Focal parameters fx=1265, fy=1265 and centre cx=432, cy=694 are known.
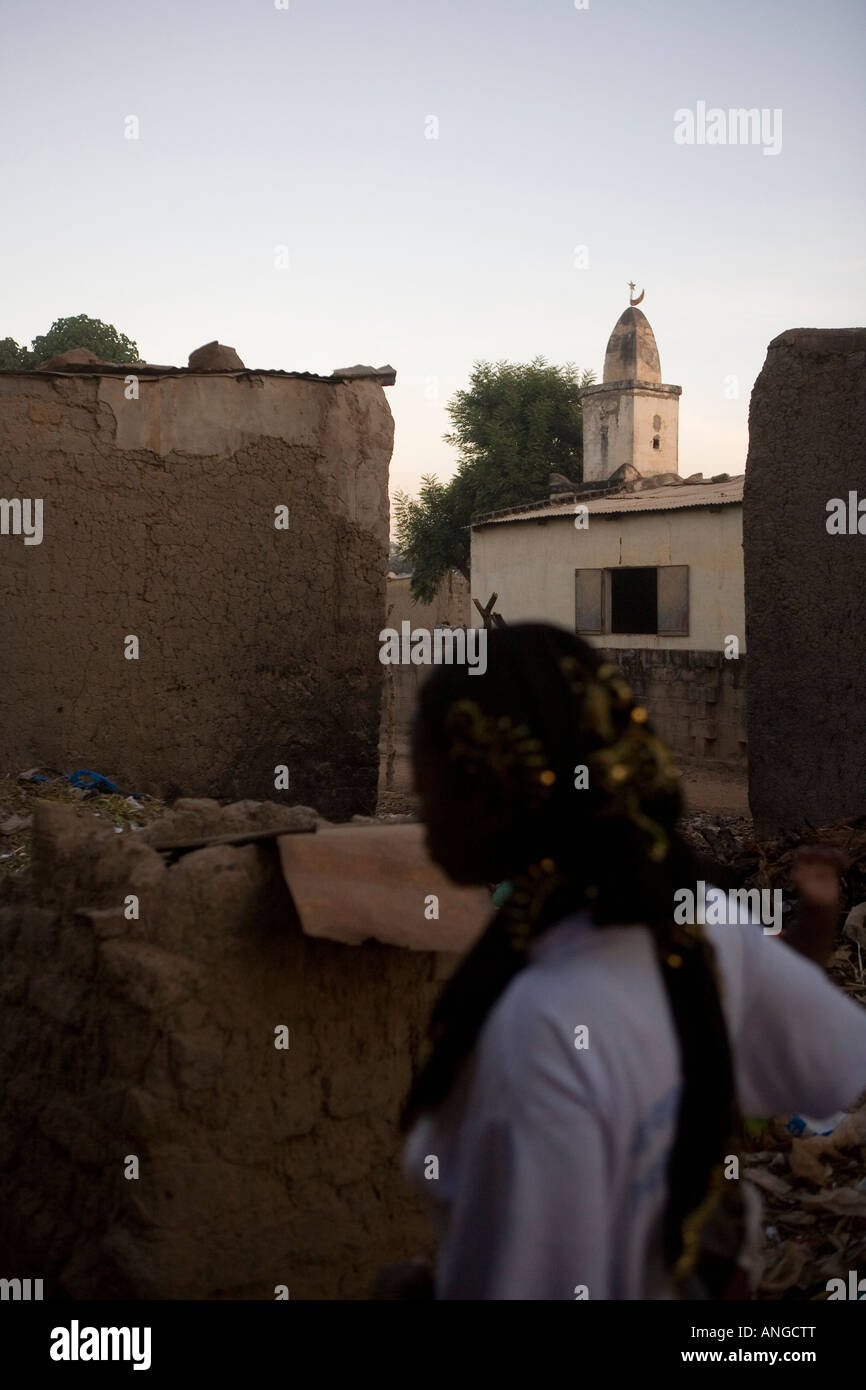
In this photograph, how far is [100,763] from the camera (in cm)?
592

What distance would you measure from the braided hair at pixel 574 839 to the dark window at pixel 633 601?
16.1 m

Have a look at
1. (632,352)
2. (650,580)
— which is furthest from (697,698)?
(632,352)

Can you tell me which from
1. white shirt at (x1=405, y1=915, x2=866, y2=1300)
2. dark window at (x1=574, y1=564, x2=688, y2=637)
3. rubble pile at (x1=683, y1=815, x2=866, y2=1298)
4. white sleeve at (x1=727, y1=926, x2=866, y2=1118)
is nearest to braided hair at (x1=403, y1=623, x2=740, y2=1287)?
white shirt at (x1=405, y1=915, x2=866, y2=1300)

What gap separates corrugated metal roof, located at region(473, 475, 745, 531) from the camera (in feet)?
52.0

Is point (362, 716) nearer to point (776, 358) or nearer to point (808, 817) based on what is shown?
point (808, 817)

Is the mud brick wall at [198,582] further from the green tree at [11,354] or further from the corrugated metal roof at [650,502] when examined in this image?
the green tree at [11,354]

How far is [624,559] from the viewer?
17.0 metres

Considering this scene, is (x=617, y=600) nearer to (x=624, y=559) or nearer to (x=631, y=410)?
(x=624, y=559)

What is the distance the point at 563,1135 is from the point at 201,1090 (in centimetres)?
142

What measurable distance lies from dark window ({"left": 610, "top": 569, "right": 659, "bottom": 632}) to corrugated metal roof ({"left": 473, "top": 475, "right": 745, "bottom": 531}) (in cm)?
95

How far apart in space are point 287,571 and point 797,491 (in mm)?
2723

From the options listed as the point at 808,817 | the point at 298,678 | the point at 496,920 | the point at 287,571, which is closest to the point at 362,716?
the point at 298,678

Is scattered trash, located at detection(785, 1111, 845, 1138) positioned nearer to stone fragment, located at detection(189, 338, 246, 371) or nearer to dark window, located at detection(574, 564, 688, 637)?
stone fragment, located at detection(189, 338, 246, 371)

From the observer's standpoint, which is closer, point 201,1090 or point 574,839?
point 574,839
